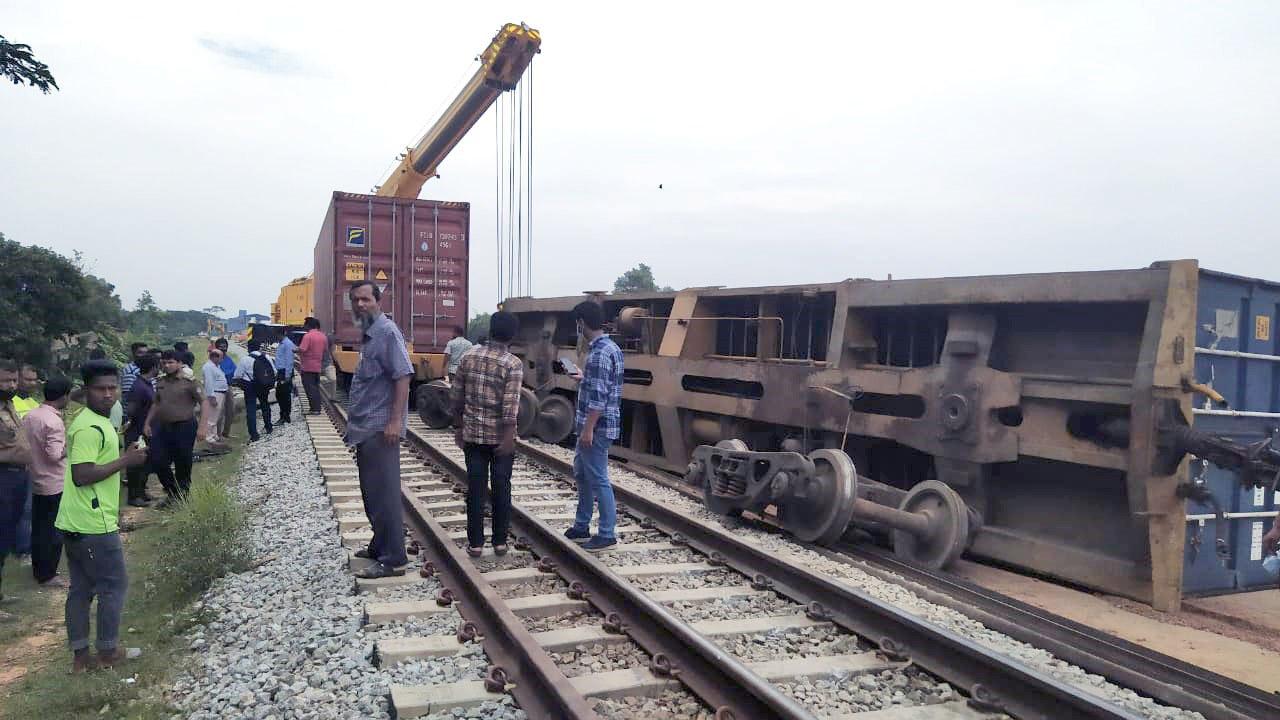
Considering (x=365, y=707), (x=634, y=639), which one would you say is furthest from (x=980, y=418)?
(x=365, y=707)

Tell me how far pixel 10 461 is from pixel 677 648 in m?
4.58

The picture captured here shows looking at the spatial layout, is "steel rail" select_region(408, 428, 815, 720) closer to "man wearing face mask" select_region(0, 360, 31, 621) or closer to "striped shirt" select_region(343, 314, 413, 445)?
"striped shirt" select_region(343, 314, 413, 445)

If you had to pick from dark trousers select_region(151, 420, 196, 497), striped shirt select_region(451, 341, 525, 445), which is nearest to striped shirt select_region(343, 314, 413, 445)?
striped shirt select_region(451, 341, 525, 445)

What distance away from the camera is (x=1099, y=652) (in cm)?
421

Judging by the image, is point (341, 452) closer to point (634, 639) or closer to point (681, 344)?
point (681, 344)

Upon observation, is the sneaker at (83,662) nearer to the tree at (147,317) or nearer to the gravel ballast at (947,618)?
the gravel ballast at (947,618)

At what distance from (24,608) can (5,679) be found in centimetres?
131

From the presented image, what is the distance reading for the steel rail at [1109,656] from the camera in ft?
11.7

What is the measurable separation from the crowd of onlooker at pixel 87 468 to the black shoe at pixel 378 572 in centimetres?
121

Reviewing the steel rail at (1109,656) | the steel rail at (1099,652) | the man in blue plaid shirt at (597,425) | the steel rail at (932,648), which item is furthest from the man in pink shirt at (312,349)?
the steel rail at (1109,656)

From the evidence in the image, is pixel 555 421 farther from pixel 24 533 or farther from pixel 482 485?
pixel 24 533

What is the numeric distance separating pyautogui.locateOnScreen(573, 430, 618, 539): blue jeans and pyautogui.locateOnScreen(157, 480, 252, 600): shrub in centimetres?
229

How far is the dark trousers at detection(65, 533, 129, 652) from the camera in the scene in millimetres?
4406

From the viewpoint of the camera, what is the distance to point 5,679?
452cm
